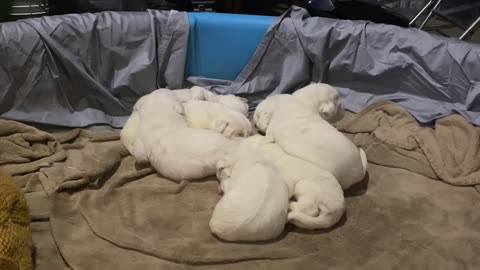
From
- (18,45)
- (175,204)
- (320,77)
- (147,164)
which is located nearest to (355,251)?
(175,204)

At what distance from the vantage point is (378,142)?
185 cm

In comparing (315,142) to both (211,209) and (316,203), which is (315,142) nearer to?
(316,203)

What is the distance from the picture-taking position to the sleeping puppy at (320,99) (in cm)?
174

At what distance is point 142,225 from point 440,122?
105 centimetres

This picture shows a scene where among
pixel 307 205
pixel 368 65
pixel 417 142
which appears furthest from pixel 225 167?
pixel 368 65

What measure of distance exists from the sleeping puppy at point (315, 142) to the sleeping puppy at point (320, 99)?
66 mm

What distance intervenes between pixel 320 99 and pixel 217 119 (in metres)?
0.33

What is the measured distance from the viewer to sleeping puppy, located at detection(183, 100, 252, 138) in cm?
165

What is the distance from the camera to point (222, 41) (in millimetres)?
2094

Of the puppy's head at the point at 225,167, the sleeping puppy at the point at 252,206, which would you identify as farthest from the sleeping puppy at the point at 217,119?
the sleeping puppy at the point at 252,206

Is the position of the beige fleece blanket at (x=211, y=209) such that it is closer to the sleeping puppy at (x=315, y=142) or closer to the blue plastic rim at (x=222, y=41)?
the sleeping puppy at (x=315, y=142)

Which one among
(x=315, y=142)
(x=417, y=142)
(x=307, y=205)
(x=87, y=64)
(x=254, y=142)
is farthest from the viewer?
(x=87, y=64)

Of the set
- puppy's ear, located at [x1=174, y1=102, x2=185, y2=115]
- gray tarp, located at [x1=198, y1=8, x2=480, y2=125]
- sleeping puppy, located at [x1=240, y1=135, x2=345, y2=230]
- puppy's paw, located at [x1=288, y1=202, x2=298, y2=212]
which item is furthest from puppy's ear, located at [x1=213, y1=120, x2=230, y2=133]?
gray tarp, located at [x1=198, y1=8, x2=480, y2=125]

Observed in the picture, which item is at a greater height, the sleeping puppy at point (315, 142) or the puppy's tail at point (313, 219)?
the sleeping puppy at point (315, 142)
